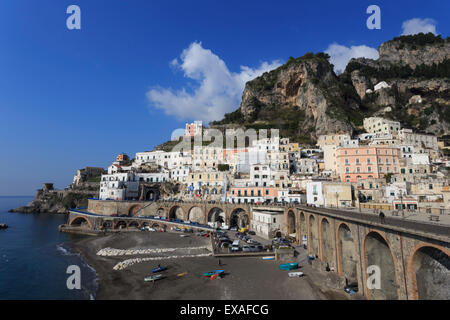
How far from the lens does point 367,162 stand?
5556 centimetres

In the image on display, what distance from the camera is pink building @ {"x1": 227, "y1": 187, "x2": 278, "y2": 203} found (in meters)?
56.7

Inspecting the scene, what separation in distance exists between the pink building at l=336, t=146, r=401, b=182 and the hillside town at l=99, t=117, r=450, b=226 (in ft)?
0.67

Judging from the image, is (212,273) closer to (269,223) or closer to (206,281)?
(206,281)

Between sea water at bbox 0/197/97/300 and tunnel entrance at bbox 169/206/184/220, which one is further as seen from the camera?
tunnel entrance at bbox 169/206/184/220

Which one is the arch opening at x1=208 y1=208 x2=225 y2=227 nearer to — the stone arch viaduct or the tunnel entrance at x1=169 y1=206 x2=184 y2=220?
the tunnel entrance at x1=169 y1=206 x2=184 y2=220

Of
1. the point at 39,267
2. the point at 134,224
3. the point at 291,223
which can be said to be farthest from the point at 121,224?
the point at 291,223

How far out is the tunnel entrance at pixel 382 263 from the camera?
19.1m

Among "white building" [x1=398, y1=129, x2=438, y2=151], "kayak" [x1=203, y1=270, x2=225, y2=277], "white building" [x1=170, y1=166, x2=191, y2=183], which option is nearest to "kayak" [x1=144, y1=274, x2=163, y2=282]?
"kayak" [x1=203, y1=270, x2=225, y2=277]

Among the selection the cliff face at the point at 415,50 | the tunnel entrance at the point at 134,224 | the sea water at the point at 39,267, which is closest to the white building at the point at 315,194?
the sea water at the point at 39,267

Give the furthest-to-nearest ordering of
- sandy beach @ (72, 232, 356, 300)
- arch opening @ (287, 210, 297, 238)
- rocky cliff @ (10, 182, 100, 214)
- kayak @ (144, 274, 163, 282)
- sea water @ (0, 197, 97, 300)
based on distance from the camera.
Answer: rocky cliff @ (10, 182, 100, 214) < arch opening @ (287, 210, 297, 238) < kayak @ (144, 274, 163, 282) < sea water @ (0, 197, 97, 300) < sandy beach @ (72, 232, 356, 300)

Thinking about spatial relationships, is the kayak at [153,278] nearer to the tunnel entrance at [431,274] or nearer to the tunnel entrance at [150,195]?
the tunnel entrance at [431,274]

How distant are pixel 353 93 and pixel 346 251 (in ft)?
334

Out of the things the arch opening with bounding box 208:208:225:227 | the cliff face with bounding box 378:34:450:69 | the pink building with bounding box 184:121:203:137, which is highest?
the cliff face with bounding box 378:34:450:69
